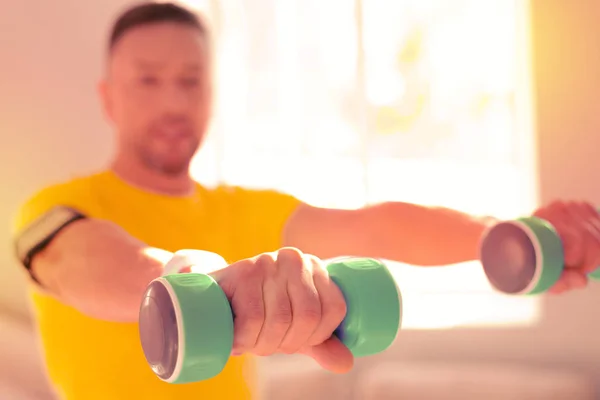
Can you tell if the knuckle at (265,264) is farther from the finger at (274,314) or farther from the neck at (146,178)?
the neck at (146,178)

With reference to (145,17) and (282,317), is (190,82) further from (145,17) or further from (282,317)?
(282,317)

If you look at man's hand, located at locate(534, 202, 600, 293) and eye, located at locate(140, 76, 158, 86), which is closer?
man's hand, located at locate(534, 202, 600, 293)

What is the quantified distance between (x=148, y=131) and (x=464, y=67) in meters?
1.03

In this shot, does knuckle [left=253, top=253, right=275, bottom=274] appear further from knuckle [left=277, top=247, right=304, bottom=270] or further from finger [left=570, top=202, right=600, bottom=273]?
finger [left=570, top=202, right=600, bottom=273]

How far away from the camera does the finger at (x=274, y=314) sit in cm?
38

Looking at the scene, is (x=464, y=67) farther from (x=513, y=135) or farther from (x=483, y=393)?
(x=483, y=393)

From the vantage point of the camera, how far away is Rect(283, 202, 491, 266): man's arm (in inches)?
36.3

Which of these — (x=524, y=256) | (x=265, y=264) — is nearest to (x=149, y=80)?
(x=524, y=256)

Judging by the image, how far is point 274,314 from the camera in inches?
15.1

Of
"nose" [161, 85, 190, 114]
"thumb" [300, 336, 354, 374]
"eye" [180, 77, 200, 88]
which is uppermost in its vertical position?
"eye" [180, 77, 200, 88]

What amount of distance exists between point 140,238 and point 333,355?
669mm

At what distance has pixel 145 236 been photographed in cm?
104

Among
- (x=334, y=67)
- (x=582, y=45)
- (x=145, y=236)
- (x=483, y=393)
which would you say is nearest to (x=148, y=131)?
(x=145, y=236)

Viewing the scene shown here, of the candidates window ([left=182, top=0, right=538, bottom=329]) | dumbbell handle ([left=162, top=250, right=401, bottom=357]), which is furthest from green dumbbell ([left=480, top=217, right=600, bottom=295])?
window ([left=182, top=0, right=538, bottom=329])
